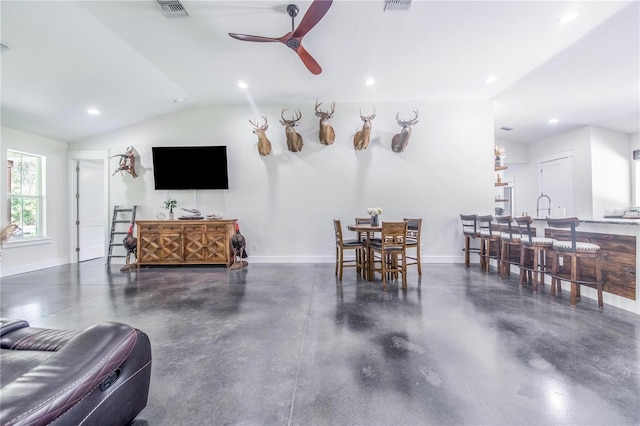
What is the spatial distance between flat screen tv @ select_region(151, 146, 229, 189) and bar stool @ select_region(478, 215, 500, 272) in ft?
16.0

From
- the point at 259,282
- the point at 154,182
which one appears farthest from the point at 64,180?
the point at 259,282

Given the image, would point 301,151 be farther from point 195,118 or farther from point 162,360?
point 162,360

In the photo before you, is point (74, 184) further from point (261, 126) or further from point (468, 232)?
point (468, 232)

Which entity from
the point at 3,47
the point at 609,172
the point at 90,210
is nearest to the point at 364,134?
the point at 3,47

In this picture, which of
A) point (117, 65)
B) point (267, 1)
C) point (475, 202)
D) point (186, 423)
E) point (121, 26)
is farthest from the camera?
point (475, 202)

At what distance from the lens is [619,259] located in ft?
9.23

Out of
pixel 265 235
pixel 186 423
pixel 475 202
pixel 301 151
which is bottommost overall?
pixel 186 423

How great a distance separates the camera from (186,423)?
1345 millimetres

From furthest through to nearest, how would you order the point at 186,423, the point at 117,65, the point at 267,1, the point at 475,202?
1. the point at 475,202
2. the point at 117,65
3. the point at 267,1
4. the point at 186,423

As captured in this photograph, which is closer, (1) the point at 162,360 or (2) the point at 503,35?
(1) the point at 162,360

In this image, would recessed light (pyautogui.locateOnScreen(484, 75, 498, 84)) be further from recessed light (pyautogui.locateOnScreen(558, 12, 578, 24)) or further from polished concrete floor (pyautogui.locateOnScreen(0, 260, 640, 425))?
polished concrete floor (pyautogui.locateOnScreen(0, 260, 640, 425))

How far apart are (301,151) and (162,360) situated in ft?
13.8

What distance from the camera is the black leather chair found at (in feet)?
2.62

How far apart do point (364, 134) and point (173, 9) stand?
11.1ft
